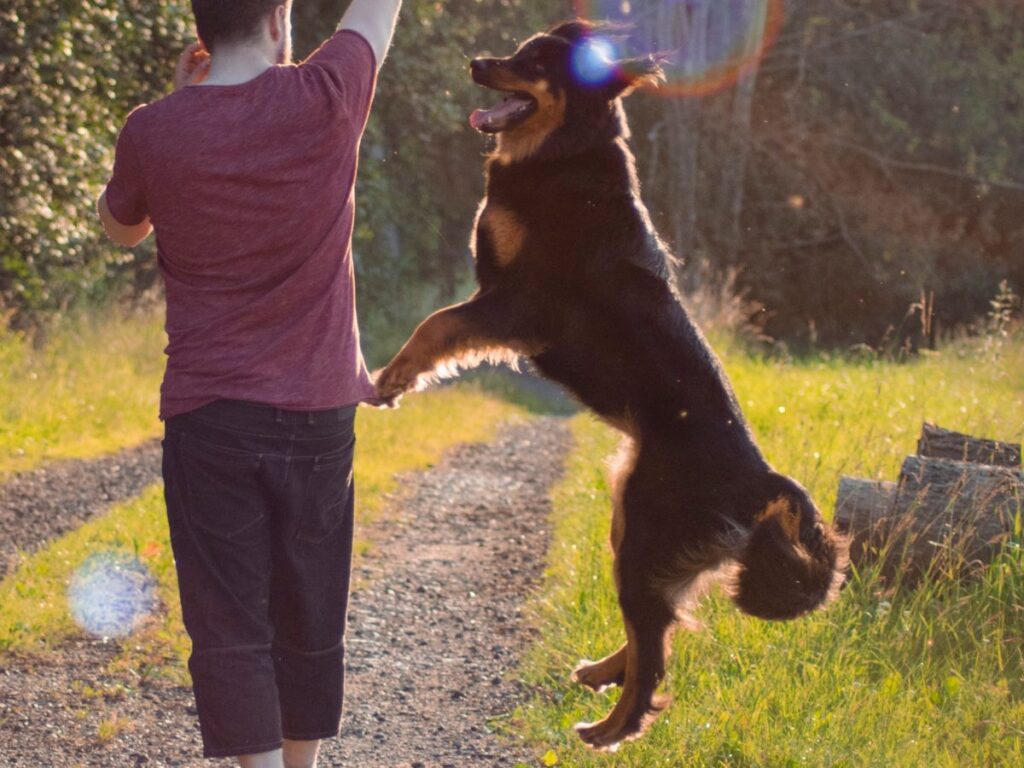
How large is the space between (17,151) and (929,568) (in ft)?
24.3

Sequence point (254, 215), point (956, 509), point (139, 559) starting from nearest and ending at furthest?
point (254, 215) < point (956, 509) < point (139, 559)

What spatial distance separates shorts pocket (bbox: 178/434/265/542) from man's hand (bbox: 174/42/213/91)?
2.74ft

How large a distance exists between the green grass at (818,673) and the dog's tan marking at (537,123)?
6.32 ft

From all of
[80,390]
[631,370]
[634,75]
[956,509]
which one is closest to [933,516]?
[956,509]

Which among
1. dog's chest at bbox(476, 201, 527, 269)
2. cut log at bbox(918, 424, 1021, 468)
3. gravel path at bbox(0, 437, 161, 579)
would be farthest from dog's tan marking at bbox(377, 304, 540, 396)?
gravel path at bbox(0, 437, 161, 579)

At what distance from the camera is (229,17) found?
2637 mm

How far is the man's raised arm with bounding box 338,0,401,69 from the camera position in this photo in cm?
289

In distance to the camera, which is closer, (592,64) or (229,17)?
(229,17)

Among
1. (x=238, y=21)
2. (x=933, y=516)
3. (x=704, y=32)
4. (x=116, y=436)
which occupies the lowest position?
(x=116, y=436)

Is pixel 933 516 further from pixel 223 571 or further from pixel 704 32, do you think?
pixel 704 32

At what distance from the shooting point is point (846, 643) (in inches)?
176

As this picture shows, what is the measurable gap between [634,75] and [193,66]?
4.29 ft

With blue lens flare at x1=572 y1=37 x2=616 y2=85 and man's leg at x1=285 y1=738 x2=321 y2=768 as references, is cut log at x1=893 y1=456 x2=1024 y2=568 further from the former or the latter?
man's leg at x1=285 y1=738 x2=321 y2=768

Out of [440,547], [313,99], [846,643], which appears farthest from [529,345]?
[440,547]
